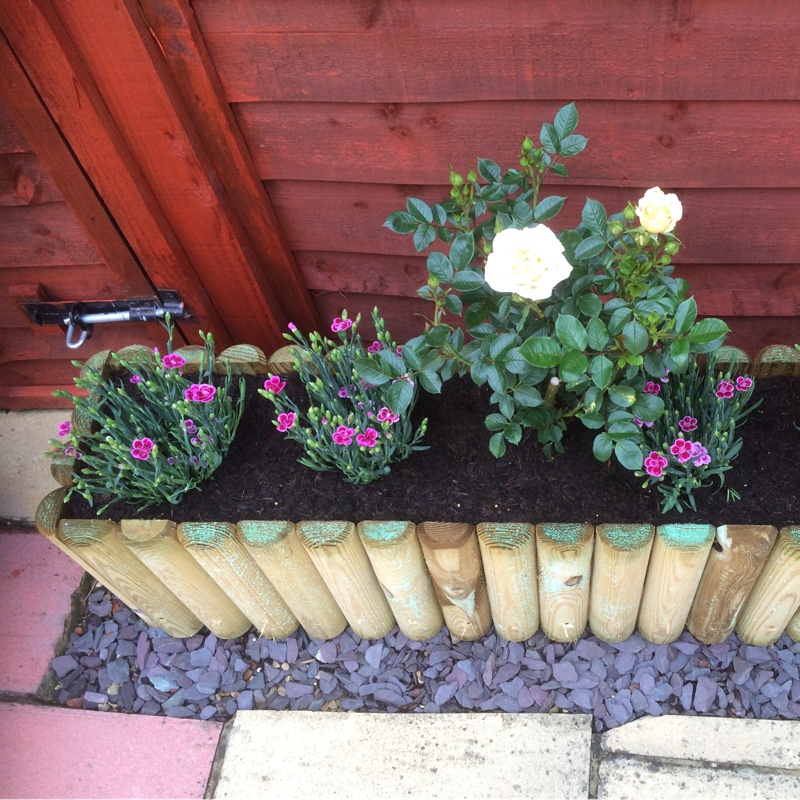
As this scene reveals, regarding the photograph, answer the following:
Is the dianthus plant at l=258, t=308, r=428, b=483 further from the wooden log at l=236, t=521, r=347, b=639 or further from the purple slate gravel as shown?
the purple slate gravel

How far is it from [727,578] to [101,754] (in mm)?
1543

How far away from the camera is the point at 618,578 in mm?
1609

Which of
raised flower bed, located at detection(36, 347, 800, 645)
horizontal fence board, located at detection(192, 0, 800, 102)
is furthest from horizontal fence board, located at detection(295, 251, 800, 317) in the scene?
horizontal fence board, located at detection(192, 0, 800, 102)

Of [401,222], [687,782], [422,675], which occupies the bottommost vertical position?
[687,782]

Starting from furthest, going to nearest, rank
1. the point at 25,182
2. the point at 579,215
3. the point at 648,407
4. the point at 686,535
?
1. the point at 25,182
2. the point at 579,215
3. the point at 686,535
4. the point at 648,407

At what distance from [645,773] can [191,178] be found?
67.2 inches

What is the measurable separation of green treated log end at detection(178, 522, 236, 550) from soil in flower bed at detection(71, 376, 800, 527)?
0.24 feet

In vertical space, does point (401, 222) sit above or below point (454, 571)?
above

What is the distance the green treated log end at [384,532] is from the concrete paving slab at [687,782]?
74cm

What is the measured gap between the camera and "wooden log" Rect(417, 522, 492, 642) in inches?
60.9

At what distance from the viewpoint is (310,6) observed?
148 cm

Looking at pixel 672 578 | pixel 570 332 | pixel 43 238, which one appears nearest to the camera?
pixel 570 332

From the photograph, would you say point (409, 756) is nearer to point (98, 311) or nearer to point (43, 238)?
point (98, 311)

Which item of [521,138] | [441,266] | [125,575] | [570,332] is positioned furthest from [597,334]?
[125,575]
